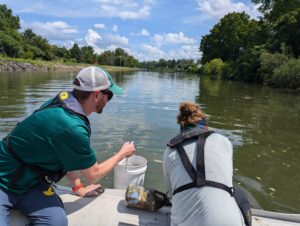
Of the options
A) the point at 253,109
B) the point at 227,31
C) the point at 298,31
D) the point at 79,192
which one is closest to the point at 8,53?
the point at 227,31

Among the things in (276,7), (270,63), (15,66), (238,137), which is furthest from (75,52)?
(238,137)

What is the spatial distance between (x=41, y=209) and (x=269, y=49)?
41498mm

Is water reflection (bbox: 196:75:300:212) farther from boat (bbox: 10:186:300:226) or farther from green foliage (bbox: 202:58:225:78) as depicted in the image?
green foliage (bbox: 202:58:225:78)

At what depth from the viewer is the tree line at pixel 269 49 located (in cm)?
3034

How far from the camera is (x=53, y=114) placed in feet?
7.63

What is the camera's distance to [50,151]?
241cm

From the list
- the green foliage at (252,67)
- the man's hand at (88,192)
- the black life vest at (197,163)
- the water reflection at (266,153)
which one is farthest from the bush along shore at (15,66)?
the black life vest at (197,163)

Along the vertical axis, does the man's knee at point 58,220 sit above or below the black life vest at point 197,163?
below

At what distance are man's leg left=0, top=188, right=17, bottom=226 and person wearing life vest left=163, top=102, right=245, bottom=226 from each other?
1340mm

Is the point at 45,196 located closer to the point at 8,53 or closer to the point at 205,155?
the point at 205,155

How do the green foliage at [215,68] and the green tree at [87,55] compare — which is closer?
the green foliage at [215,68]

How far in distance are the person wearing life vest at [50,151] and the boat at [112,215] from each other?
21 centimetres

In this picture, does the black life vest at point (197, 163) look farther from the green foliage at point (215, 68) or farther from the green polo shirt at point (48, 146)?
the green foliage at point (215, 68)

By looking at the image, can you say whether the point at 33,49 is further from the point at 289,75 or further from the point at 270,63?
the point at 289,75
